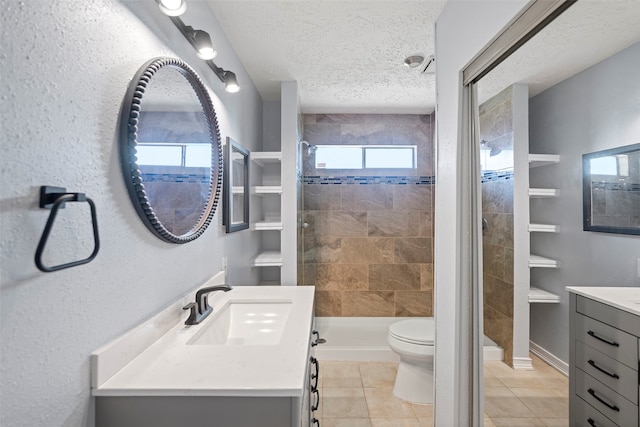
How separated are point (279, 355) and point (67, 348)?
540 mm

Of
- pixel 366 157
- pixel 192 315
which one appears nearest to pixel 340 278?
pixel 366 157

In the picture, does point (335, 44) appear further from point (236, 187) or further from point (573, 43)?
point (573, 43)

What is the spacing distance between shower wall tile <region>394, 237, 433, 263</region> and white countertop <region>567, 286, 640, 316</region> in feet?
8.62

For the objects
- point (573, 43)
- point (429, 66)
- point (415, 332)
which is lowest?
point (415, 332)

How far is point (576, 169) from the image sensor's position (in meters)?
0.84

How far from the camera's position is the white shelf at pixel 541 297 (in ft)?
3.04

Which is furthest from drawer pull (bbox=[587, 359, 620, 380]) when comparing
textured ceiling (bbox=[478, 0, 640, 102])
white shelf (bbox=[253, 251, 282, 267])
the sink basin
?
white shelf (bbox=[253, 251, 282, 267])

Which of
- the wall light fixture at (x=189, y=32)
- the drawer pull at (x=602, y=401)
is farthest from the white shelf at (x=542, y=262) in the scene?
the wall light fixture at (x=189, y=32)

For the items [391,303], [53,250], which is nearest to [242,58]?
[53,250]

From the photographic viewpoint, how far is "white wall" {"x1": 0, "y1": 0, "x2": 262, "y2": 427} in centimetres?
61

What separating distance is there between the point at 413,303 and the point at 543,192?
2.74 m

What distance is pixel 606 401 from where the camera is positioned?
772mm

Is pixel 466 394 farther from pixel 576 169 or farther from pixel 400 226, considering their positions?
pixel 400 226

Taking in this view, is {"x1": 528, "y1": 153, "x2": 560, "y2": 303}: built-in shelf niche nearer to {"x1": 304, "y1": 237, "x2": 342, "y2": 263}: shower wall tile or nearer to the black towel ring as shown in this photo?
the black towel ring
